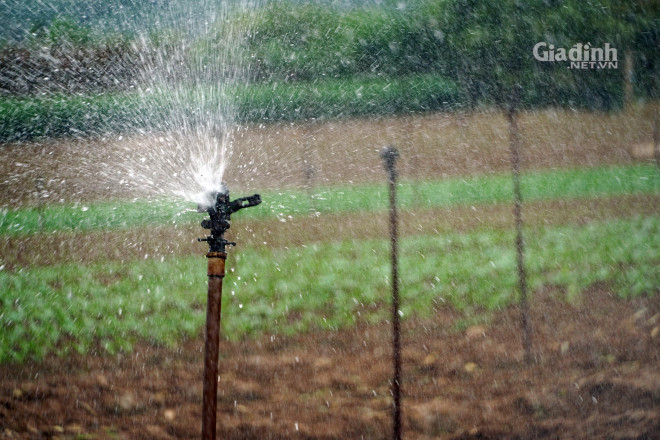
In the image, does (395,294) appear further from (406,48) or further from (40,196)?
(406,48)

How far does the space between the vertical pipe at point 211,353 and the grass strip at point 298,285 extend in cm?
224

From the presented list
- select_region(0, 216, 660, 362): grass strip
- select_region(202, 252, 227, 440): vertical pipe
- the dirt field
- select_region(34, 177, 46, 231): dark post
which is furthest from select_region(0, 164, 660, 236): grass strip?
select_region(202, 252, 227, 440): vertical pipe

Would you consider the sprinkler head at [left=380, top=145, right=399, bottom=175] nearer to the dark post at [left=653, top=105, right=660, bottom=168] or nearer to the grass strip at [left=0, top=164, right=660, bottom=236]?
the grass strip at [left=0, top=164, right=660, bottom=236]

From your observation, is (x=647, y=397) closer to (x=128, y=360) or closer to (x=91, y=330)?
(x=128, y=360)

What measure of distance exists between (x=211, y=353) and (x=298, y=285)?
8.98 ft

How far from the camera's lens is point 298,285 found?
187 inches

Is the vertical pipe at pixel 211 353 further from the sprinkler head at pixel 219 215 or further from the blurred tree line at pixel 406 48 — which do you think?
the blurred tree line at pixel 406 48

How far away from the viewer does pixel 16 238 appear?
5973 mm

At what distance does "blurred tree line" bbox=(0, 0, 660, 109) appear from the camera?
28.5ft

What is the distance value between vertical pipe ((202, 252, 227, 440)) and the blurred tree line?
7543 millimetres

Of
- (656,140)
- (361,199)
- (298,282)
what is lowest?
(656,140)

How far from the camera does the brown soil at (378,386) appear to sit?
3.47m

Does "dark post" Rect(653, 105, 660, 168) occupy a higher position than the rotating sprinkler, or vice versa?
the rotating sprinkler

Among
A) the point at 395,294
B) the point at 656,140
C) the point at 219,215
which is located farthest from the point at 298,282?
the point at 656,140
